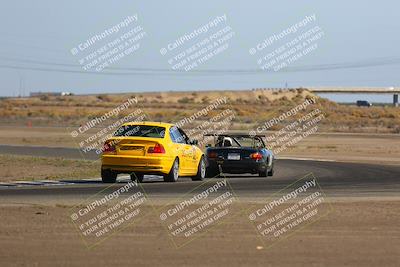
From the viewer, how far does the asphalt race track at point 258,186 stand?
18.0 meters

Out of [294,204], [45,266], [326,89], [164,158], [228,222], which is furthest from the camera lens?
[326,89]

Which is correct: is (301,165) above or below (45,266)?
below

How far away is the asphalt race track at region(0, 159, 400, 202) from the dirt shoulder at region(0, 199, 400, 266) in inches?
169

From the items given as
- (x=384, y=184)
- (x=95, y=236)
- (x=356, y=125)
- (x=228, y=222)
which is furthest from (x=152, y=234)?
(x=356, y=125)

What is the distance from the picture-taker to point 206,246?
1109 centimetres

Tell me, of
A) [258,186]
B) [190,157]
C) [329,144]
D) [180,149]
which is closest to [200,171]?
[190,157]

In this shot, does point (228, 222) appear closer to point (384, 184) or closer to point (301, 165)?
point (384, 184)

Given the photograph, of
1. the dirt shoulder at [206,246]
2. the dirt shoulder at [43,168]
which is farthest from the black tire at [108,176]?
the dirt shoulder at [206,246]

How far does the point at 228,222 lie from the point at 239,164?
1158 centimetres

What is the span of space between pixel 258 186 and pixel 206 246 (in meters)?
9.83

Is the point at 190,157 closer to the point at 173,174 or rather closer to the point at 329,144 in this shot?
the point at 173,174

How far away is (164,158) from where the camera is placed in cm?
2134

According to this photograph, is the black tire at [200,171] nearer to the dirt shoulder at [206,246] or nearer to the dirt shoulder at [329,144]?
the dirt shoulder at [206,246]

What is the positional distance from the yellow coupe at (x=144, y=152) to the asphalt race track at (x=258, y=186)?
0.35 metres
